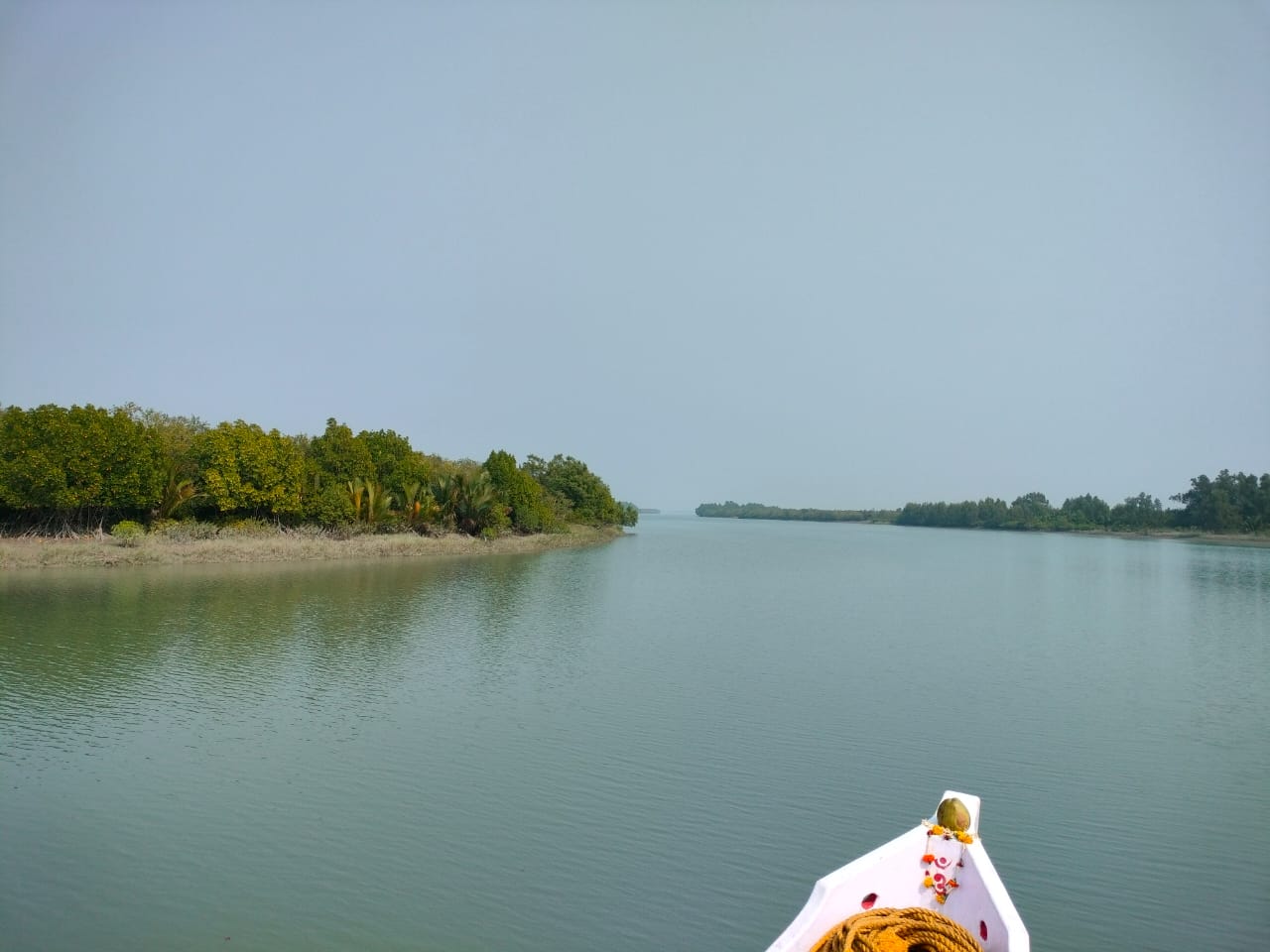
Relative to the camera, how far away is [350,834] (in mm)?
6996

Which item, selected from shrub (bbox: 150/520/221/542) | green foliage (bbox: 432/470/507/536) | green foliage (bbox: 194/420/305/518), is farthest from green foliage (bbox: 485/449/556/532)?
shrub (bbox: 150/520/221/542)

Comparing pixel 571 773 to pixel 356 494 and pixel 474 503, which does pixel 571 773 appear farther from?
pixel 474 503

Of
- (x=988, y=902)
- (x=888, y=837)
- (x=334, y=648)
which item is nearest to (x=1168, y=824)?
(x=888, y=837)

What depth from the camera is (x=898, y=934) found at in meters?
4.33

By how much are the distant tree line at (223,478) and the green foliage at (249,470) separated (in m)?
0.05

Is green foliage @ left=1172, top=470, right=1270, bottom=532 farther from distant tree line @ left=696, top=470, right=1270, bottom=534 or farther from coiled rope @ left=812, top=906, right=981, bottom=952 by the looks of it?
coiled rope @ left=812, top=906, right=981, bottom=952

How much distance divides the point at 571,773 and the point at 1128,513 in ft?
396

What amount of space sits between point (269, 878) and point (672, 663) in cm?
952

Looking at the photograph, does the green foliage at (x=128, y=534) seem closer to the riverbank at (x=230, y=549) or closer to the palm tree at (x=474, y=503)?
the riverbank at (x=230, y=549)

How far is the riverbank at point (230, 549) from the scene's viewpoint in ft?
83.7

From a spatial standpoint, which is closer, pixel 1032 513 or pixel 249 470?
pixel 249 470

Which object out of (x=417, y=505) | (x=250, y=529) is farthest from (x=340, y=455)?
(x=250, y=529)

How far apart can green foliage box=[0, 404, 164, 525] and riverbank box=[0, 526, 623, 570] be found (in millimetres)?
1700

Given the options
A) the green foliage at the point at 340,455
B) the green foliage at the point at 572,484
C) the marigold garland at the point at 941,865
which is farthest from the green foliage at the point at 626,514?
the marigold garland at the point at 941,865
